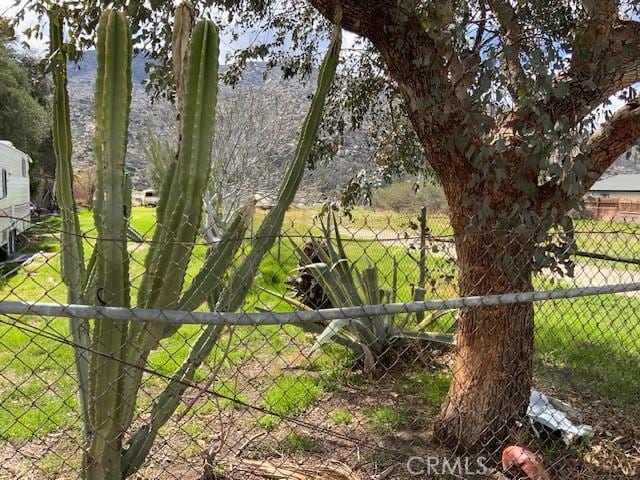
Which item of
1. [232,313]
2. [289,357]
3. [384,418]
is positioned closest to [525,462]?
[384,418]

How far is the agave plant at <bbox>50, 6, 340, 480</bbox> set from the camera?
221 centimetres

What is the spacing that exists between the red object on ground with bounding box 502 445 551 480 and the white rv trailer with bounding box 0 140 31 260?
10.1 metres

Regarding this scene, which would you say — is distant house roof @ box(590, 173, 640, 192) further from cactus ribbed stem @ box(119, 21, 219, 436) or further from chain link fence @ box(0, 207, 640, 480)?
cactus ribbed stem @ box(119, 21, 219, 436)

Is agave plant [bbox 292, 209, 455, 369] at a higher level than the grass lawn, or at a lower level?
higher

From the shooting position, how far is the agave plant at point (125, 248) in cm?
221

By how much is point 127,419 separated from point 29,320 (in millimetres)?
4896

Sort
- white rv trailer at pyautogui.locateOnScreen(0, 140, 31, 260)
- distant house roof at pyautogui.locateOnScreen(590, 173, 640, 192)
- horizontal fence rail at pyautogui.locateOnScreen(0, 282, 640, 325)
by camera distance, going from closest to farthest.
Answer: horizontal fence rail at pyautogui.locateOnScreen(0, 282, 640, 325)
white rv trailer at pyautogui.locateOnScreen(0, 140, 31, 260)
distant house roof at pyautogui.locateOnScreen(590, 173, 640, 192)

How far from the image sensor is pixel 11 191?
13.1 metres

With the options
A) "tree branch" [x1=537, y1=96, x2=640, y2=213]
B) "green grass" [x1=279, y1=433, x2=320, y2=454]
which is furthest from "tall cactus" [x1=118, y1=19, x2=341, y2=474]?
"tree branch" [x1=537, y1=96, x2=640, y2=213]

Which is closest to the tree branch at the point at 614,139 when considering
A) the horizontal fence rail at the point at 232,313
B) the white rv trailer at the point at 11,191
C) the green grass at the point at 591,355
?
the horizontal fence rail at the point at 232,313

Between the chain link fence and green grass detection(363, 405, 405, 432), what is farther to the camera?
green grass detection(363, 405, 405, 432)

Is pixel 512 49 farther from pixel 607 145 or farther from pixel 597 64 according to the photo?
pixel 607 145

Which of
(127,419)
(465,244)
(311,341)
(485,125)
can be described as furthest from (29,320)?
(485,125)

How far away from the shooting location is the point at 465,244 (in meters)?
3.38
